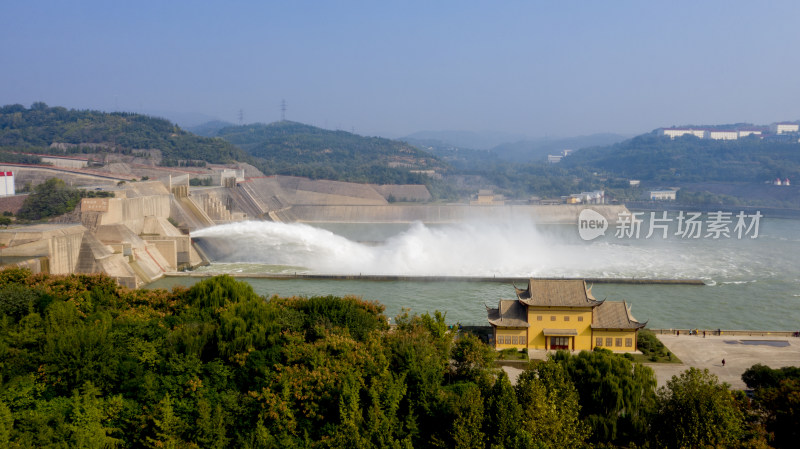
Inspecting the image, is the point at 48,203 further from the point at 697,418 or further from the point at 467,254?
the point at 697,418

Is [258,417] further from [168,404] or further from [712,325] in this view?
[712,325]

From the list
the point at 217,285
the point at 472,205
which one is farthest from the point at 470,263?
the point at 472,205

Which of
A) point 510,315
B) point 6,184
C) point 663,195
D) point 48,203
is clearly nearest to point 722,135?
point 663,195

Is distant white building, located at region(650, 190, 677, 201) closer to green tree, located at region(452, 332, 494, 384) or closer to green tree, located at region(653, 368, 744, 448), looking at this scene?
green tree, located at region(452, 332, 494, 384)

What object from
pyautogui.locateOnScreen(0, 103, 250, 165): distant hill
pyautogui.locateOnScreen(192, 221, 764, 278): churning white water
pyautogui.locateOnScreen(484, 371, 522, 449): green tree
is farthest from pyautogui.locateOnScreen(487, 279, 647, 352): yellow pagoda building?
pyautogui.locateOnScreen(0, 103, 250, 165): distant hill

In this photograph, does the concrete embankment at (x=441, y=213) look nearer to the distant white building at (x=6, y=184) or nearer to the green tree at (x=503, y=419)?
the distant white building at (x=6, y=184)

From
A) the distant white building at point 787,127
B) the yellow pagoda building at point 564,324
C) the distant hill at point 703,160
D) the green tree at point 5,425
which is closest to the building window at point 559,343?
the yellow pagoda building at point 564,324
